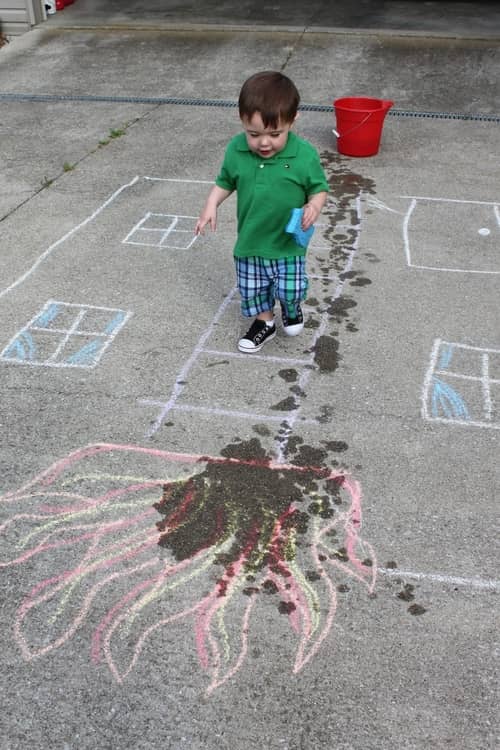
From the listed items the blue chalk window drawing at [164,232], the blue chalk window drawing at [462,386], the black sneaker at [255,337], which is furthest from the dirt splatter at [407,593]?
the blue chalk window drawing at [164,232]

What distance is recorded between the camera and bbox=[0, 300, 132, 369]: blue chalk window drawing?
342cm

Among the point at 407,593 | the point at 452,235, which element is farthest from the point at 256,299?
the point at 452,235

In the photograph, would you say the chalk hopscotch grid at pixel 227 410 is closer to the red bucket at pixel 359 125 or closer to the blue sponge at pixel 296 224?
the blue sponge at pixel 296 224

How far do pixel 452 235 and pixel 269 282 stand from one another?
5.99 ft

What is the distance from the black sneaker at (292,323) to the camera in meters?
3.50

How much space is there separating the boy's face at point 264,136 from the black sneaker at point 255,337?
0.85 m

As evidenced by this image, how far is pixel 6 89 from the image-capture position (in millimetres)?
7844

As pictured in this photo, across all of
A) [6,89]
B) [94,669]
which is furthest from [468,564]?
[6,89]

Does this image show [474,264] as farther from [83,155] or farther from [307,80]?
[307,80]

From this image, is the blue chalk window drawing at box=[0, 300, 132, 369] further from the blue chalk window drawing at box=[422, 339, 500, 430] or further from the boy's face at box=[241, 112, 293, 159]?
the blue chalk window drawing at box=[422, 339, 500, 430]

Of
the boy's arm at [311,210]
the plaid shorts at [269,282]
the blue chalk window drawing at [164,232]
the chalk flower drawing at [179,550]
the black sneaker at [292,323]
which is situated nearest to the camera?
the chalk flower drawing at [179,550]

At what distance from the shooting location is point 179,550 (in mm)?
2414

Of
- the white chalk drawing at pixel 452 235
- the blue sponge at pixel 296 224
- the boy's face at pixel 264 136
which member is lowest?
the white chalk drawing at pixel 452 235

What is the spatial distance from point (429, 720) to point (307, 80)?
726 cm
